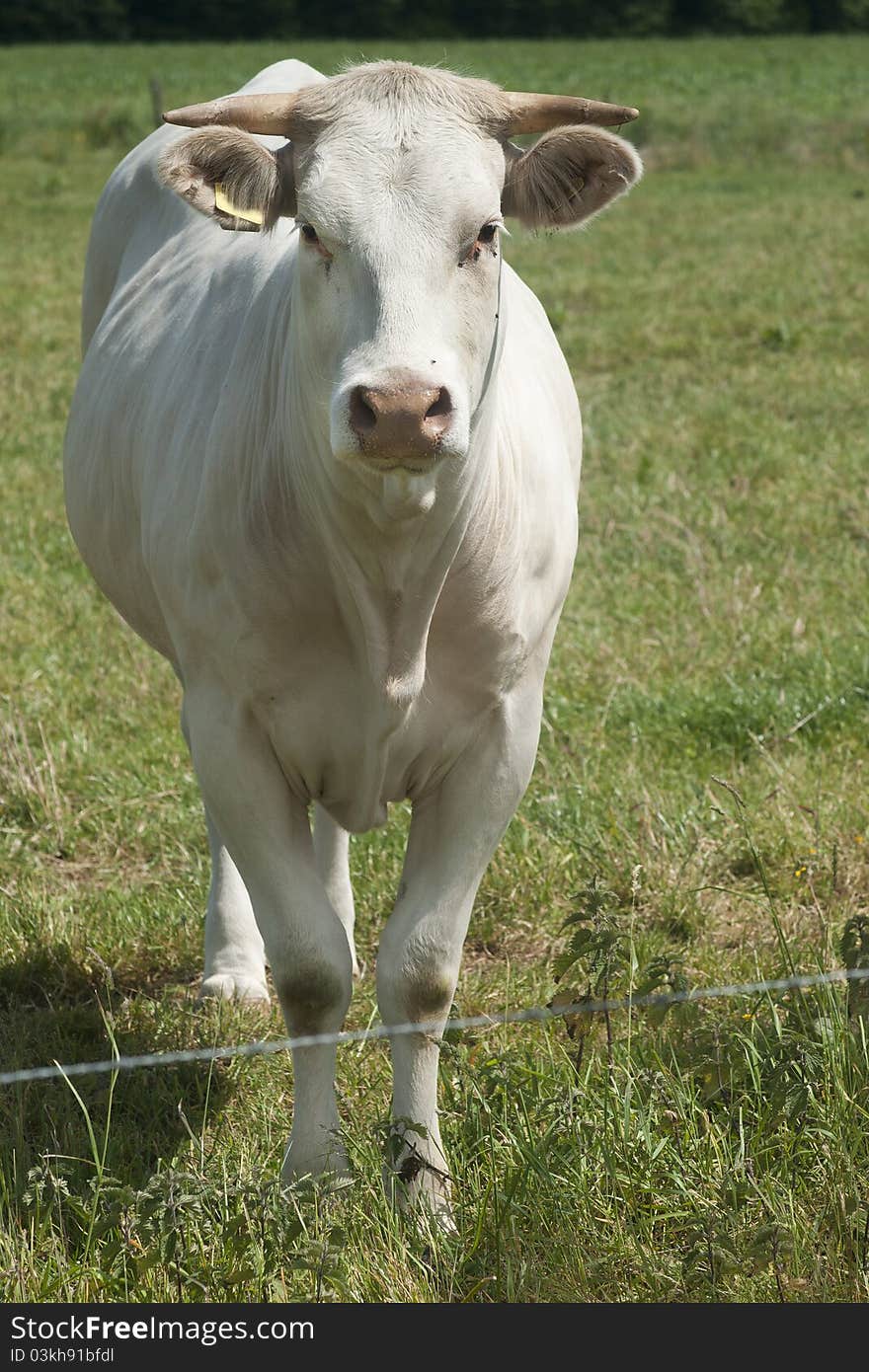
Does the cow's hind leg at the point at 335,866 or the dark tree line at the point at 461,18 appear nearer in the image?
the cow's hind leg at the point at 335,866

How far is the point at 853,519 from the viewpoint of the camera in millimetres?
6738

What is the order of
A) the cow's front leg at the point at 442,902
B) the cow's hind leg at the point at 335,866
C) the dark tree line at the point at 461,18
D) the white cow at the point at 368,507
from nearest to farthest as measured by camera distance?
the white cow at the point at 368,507 → the cow's front leg at the point at 442,902 → the cow's hind leg at the point at 335,866 → the dark tree line at the point at 461,18

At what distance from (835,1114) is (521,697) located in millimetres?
949

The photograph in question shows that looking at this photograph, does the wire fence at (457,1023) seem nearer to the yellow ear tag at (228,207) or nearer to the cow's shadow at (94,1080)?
the cow's shadow at (94,1080)

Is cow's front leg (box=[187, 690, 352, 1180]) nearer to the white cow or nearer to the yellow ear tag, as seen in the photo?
the white cow

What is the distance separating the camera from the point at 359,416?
239 cm

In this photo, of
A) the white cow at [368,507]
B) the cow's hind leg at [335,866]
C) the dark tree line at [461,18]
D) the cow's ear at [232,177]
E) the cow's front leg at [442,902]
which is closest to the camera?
the white cow at [368,507]

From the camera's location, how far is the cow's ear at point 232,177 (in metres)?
2.76

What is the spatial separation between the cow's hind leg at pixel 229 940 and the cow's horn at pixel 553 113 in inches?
72.3

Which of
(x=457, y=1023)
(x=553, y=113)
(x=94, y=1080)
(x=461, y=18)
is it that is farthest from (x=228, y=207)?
(x=461, y=18)

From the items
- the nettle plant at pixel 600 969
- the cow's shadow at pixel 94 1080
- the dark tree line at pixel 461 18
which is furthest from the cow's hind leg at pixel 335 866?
the dark tree line at pixel 461 18

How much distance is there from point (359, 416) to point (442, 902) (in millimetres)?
1109

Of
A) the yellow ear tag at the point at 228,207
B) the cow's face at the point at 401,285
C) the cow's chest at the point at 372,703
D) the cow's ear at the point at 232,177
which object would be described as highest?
the cow's ear at the point at 232,177
